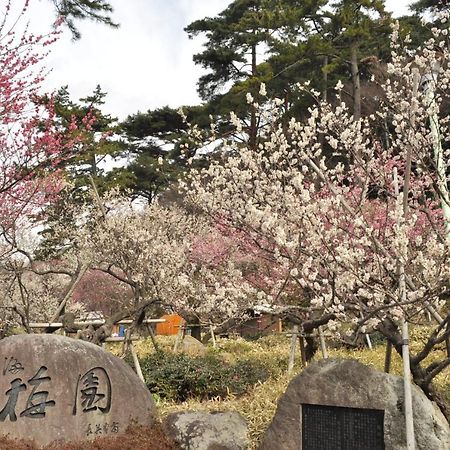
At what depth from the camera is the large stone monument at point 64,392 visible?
6.53m

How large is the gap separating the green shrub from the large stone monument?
1871 millimetres

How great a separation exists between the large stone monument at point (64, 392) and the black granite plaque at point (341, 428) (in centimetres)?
234

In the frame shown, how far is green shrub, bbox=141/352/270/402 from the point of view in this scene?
343 inches

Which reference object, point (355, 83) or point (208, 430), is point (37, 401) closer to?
point (208, 430)

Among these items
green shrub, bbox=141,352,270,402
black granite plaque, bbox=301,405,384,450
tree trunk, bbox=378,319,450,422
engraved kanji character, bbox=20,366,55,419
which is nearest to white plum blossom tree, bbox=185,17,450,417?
tree trunk, bbox=378,319,450,422

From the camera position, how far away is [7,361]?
683 cm

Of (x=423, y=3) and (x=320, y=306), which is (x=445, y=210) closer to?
(x=320, y=306)

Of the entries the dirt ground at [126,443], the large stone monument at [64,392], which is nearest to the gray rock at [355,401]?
the dirt ground at [126,443]

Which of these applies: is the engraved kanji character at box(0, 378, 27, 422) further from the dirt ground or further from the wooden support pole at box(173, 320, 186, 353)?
the wooden support pole at box(173, 320, 186, 353)

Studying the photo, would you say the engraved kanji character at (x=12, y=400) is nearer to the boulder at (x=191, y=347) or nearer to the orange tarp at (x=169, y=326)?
the boulder at (x=191, y=347)

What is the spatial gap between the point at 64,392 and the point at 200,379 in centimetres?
273

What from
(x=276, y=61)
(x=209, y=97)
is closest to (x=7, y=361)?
(x=276, y=61)

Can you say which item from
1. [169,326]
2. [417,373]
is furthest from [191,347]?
[169,326]

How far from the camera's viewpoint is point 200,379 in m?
8.79
